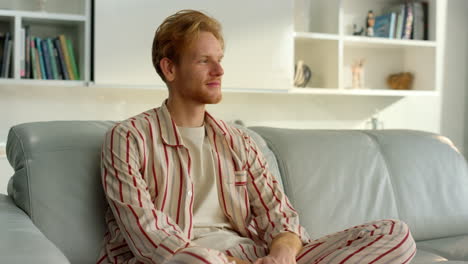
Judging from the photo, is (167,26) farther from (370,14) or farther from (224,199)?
(370,14)

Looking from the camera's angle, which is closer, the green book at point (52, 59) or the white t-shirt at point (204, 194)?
the white t-shirt at point (204, 194)

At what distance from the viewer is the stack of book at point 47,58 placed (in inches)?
126

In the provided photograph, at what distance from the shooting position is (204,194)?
179cm

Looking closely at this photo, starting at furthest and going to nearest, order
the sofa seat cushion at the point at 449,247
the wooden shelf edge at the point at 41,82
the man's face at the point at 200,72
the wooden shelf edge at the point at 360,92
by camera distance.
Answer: the wooden shelf edge at the point at 360,92 → the wooden shelf edge at the point at 41,82 → the sofa seat cushion at the point at 449,247 → the man's face at the point at 200,72

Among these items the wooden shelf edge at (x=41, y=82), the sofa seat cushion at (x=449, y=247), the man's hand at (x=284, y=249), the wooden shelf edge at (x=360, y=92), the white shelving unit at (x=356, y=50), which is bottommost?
the sofa seat cushion at (x=449, y=247)

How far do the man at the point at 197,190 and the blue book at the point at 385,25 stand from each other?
243 centimetres

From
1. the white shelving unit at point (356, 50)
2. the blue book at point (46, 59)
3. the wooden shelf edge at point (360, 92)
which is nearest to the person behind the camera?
the blue book at point (46, 59)

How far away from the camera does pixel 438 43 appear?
4.35m

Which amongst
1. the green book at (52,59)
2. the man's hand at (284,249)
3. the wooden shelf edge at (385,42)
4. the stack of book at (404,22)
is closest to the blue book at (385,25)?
the stack of book at (404,22)

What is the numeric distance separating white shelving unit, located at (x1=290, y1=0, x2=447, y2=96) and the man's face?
1.84m

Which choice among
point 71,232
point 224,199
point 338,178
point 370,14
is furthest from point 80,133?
point 370,14

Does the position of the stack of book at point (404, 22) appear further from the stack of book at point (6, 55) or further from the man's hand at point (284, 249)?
the man's hand at point (284, 249)

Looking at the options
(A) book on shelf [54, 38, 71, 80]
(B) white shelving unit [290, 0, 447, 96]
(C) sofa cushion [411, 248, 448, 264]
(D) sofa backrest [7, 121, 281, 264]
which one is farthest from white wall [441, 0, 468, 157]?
(D) sofa backrest [7, 121, 281, 264]

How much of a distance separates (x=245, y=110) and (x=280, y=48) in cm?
49
